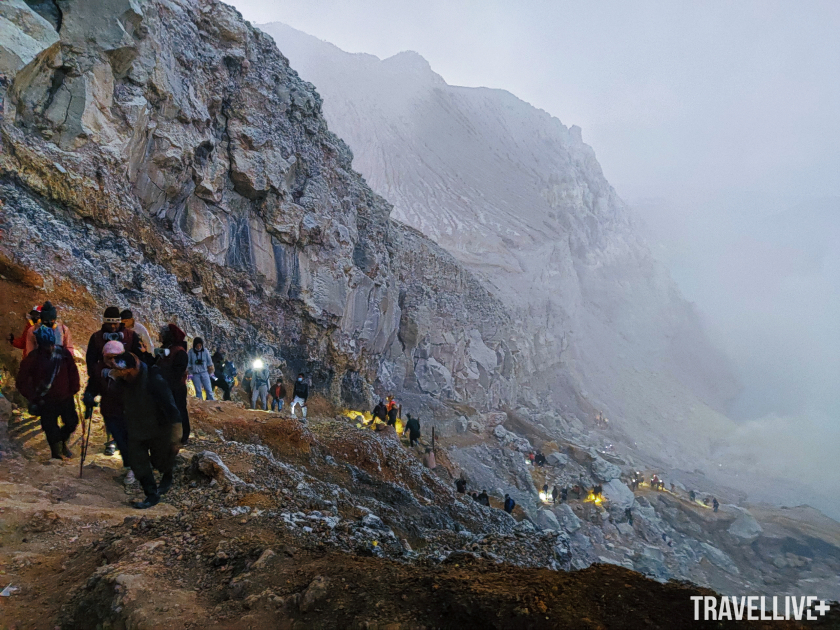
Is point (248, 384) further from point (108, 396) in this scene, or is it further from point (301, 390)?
point (108, 396)

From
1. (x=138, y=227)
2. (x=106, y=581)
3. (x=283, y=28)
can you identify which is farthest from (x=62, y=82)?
(x=283, y=28)

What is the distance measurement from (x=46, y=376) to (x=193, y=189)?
14637 mm

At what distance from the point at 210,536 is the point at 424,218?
6033 centimetres

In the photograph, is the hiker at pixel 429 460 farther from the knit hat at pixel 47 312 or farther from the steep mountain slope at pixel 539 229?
the steep mountain slope at pixel 539 229

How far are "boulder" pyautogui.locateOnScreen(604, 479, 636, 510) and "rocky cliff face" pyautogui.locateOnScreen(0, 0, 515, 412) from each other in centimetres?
1670

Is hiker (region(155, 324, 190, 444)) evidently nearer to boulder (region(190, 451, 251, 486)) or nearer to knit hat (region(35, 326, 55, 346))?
boulder (region(190, 451, 251, 486))

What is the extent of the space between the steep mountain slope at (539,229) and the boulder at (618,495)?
1848 cm

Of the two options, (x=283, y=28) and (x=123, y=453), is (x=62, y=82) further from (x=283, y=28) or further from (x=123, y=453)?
Answer: (x=283, y=28)

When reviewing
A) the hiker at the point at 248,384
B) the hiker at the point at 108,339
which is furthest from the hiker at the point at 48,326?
the hiker at the point at 248,384

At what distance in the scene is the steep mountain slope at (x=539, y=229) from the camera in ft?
197

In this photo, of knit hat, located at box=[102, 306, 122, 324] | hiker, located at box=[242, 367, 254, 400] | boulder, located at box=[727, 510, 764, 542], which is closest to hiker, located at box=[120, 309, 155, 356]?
knit hat, located at box=[102, 306, 122, 324]

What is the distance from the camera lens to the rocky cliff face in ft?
38.5

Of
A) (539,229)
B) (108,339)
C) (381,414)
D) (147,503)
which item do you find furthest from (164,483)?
(539,229)

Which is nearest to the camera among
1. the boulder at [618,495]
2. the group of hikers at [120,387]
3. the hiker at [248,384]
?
the group of hikers at [120,387]
